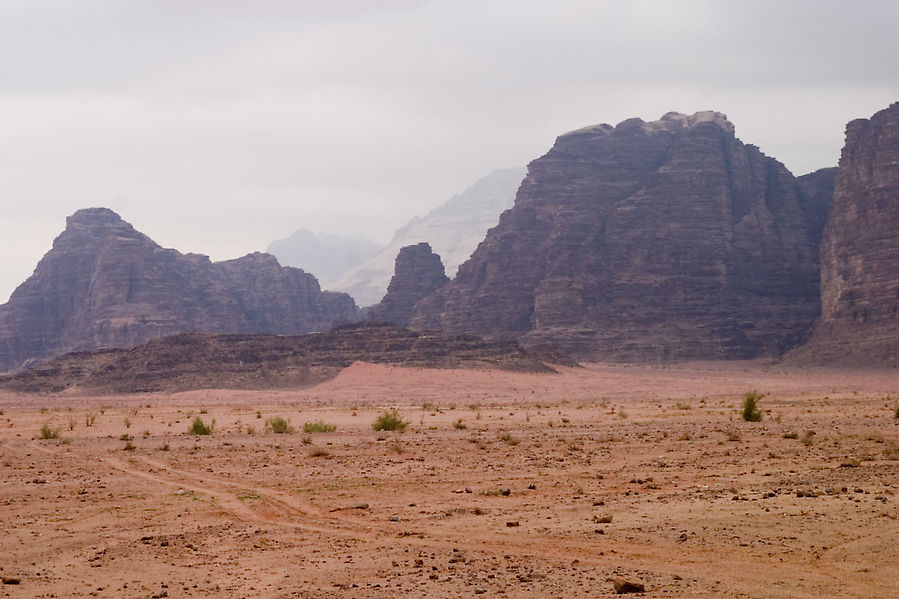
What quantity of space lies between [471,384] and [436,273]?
316 ft

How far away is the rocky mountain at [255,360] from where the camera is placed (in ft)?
309

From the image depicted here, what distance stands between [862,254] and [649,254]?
1380 inches

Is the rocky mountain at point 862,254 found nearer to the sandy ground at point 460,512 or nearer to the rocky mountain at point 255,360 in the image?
the rocky mountain at point 255,360

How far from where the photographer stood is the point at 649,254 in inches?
6166

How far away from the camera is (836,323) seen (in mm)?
127250

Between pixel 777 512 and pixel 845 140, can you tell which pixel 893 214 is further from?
pixel 777 512

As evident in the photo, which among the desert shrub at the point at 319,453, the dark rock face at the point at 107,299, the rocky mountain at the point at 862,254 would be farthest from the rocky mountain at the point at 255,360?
the desert shrub at the point at 319,453

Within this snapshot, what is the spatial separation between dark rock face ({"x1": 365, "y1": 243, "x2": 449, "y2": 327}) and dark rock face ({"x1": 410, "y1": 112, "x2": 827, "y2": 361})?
7.17m

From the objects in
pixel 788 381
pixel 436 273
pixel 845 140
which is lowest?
pixel 788 381

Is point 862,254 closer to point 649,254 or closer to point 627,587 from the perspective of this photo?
point 649,254

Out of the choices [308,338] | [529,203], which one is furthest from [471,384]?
[529,203]

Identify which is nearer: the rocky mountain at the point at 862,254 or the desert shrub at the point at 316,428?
the desert shrub at the point at 316,428

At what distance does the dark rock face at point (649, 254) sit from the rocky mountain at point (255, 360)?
37.0 m

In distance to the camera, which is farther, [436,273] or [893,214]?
[436,273]
